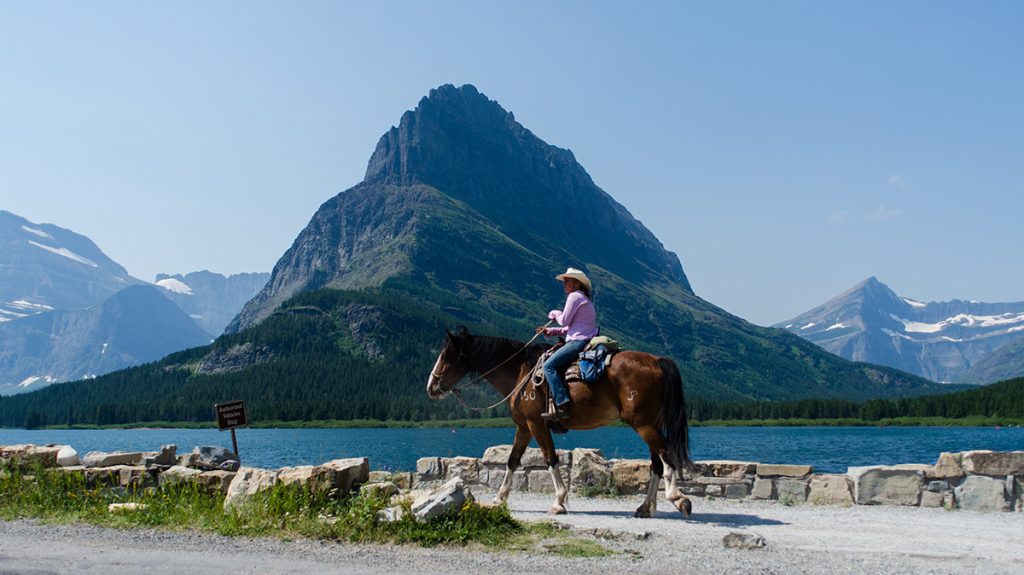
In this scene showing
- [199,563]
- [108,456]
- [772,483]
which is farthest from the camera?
[108,456]

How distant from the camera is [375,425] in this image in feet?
538

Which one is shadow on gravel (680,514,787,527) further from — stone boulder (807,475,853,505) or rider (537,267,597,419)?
rider (537,267,597,419)

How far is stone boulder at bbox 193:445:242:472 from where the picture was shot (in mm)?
18653

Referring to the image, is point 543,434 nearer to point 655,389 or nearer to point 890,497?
point 655,389

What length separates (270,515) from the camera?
12203 millimetres

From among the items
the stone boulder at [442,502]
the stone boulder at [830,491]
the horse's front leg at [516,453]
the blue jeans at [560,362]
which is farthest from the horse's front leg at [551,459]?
the stone boulder at [830,491]

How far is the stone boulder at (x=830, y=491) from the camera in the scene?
14.9 m

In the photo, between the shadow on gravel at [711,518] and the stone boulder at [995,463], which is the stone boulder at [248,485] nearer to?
the shadow on gravel at [711,518]

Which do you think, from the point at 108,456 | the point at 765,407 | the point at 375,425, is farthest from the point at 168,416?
the point at 108,456

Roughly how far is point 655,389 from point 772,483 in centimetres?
433

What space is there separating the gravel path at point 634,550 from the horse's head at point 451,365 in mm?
2968

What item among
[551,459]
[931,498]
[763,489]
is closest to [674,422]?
[551,459]

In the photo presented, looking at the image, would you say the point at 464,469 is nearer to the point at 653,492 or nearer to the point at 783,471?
the point at 653,492

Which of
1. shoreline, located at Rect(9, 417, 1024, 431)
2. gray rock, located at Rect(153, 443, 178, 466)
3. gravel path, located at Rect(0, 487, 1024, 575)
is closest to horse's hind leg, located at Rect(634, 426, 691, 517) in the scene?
gravel path, located at Rect(0, 487, 1024, 575)
